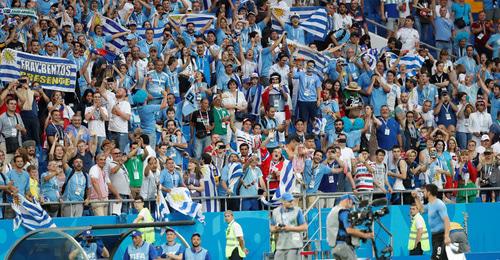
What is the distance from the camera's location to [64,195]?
2584cm

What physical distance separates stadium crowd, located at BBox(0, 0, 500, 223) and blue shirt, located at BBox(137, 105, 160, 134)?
1.5 inches

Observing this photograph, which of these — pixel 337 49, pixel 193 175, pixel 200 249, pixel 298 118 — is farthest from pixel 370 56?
pixel 200 249

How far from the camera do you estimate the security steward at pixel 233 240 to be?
26.4m

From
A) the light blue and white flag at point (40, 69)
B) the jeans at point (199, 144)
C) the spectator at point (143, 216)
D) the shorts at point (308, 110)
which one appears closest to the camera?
the spectator at point (143, 216)

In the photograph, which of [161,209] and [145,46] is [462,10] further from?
[161,209]

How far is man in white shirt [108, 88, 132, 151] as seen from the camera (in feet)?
92.1

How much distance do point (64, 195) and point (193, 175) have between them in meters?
2.68

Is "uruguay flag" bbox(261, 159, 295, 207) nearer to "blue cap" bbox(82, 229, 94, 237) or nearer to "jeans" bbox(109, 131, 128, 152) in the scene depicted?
"jeans" bbox(109, 131, 128, 152)

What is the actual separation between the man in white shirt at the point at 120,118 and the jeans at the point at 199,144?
5.56 ft

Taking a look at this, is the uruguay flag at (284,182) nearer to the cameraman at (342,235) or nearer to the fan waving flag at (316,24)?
the cameraman at (342,235)

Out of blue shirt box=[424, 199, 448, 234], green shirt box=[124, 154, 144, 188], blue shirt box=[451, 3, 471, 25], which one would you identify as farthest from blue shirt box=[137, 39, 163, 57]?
blue shirt box=[451, 3, 471, 25]

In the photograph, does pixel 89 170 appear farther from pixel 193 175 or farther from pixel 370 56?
pixel 370 56

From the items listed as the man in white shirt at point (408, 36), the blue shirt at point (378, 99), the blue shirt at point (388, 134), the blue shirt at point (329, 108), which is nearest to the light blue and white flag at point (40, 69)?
the blue shirt at point (329, 108)

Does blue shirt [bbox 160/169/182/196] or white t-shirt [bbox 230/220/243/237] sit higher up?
blue shirt [bbox 160/169/182/196]
